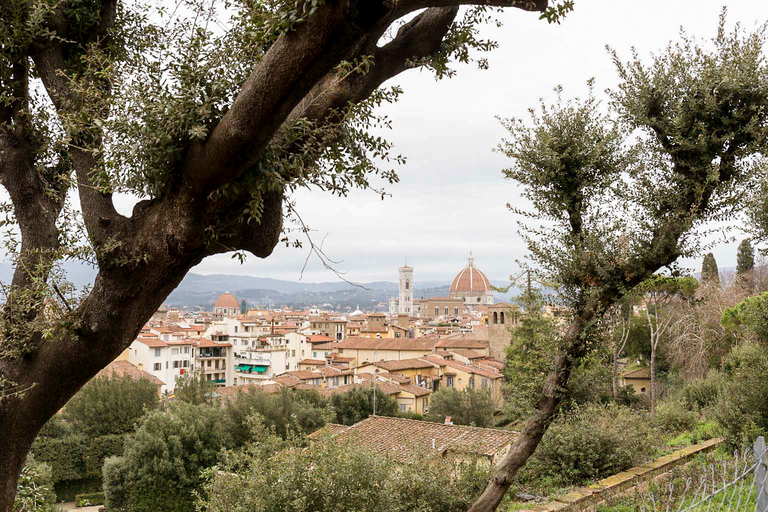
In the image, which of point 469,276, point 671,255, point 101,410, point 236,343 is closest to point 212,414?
point 101,410

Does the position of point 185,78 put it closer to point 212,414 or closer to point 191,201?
point 191,201

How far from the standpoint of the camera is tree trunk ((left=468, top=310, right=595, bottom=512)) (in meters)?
6.50

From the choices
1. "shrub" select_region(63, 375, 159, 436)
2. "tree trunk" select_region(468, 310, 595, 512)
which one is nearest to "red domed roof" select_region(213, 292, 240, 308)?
"shrub" select_region(63, 375, 159, 436)

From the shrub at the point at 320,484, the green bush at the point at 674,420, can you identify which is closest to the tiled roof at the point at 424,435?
the green bush at the point at 674,420

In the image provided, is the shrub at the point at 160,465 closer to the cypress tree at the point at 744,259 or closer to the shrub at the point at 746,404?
the shrub at the point at 746,404

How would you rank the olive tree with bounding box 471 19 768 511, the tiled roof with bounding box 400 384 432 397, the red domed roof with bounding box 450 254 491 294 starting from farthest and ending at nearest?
the red domed roof with bounding box 450 254 491 294 → the tiled roof with bounding box 400 384 432 397 → the olive tree with bounding box 471 19 768 511

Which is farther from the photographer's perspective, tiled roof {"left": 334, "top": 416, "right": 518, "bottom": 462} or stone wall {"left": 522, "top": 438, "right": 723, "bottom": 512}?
tiled roof {"left": 334, "top": 416, "right": 518, "bottom": 462}

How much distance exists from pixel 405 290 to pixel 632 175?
15894cm

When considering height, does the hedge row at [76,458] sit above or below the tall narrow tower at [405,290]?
below

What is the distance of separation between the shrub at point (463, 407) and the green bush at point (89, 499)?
701 inches

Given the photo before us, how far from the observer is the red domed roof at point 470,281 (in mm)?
136625

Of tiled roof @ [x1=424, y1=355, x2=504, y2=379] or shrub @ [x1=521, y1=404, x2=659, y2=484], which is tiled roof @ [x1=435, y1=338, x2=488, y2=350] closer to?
tiled roof @ [x1=424, y1=355, x2=504, y2=379]

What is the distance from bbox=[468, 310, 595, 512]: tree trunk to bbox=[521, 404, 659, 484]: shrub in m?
4.43

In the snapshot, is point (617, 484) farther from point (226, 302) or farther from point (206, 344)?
point (226, 302)
